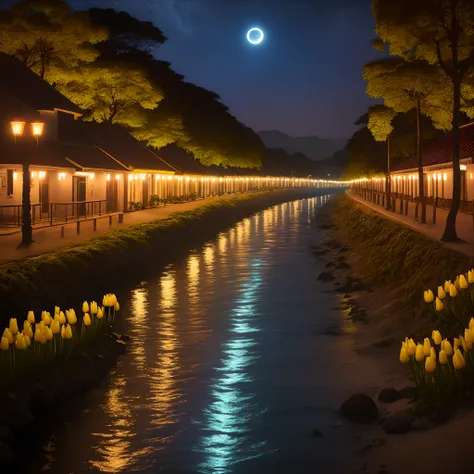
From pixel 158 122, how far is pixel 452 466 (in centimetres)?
5767

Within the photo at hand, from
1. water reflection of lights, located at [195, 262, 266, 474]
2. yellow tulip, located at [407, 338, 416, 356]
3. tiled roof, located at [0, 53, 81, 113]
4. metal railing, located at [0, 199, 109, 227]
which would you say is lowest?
water reflection of lights, located at [195, 262, 266, 474]

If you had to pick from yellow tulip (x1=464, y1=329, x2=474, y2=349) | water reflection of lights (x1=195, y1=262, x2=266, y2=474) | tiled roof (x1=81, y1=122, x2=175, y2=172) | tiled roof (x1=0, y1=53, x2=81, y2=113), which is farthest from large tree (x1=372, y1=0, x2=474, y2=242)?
tiled roof (x1=81, y1=122, x2=175, y2=172)

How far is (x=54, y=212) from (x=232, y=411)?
27381 millimetres

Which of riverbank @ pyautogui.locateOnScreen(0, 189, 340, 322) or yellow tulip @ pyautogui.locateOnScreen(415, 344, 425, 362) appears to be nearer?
yellow tulip @ pyautogui.locateOnScreen(415, 344, 425, 362)

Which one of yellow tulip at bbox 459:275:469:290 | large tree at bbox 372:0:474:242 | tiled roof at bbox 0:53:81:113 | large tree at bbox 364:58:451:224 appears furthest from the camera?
tiled roof at bbox 0:53:81:113

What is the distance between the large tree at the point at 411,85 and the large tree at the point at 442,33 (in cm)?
193

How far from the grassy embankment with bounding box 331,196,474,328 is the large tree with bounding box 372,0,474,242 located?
1.66m

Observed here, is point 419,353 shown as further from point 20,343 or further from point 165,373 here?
point 165,373

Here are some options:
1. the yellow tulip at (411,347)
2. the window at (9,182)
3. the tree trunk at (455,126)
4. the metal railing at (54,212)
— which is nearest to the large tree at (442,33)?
the tree trunk at (455,126)

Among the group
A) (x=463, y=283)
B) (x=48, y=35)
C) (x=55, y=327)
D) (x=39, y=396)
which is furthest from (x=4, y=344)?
(x=48, y=35)

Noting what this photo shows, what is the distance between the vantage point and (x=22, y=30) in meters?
43.7

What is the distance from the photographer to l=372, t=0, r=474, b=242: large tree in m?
22.2

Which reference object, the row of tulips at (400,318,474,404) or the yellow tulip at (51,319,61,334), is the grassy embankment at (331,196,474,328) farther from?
the yellow tulip at (51,319,61,334)

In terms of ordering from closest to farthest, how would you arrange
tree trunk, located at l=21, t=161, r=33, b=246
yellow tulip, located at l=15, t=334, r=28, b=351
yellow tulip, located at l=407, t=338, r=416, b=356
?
yellow tulip, located at l=407, t=338, r=416, b=356 < yellow tulip, located at l=15, t=334, r=28, b=351 < tree trunk, located at l=21, t=161, r=33, b=246
